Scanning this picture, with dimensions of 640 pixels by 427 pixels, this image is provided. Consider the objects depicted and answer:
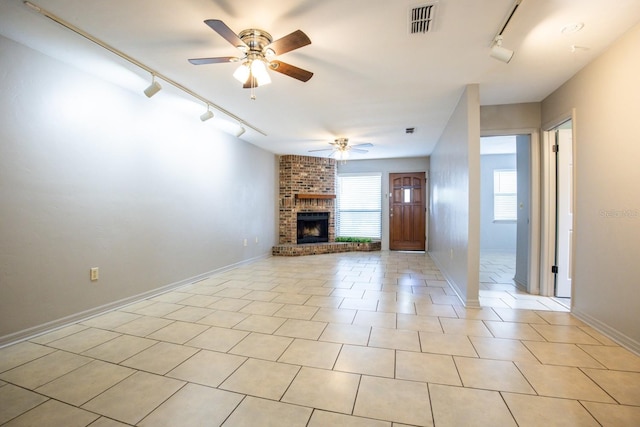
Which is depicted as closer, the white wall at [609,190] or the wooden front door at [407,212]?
the white wall at [609,190]

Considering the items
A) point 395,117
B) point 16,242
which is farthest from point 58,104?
point 395,117

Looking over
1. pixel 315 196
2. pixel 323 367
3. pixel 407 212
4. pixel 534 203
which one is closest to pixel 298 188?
pixel 315 196

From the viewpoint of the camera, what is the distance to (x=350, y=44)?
89.5 inches

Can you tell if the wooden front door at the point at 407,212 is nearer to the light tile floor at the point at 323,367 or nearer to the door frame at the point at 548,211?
the door frame at the point at 548,211

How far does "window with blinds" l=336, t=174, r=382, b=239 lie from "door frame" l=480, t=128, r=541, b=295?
4.15 m

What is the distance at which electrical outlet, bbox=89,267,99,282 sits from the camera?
110 inches

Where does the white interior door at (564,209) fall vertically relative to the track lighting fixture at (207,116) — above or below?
below

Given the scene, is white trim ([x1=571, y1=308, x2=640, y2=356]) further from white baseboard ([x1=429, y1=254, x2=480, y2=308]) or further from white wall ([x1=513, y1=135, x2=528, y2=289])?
white wall ([x1=513, y1=135, x2=528, y2=289])

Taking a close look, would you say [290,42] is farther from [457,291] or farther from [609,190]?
[457,291]

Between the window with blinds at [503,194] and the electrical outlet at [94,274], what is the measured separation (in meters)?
8.10

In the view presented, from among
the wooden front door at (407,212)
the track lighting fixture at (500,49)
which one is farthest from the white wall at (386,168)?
the track lighting fixture at (500,49)

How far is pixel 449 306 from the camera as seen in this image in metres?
3.11

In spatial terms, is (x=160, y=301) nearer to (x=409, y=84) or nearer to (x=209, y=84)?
(x=209, y=84)

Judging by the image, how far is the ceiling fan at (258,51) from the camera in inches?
75.2
